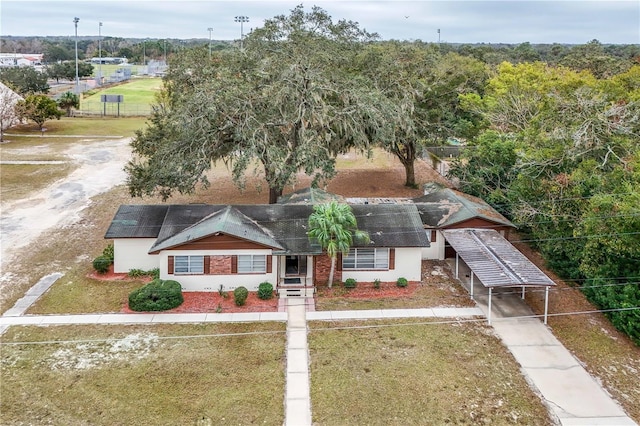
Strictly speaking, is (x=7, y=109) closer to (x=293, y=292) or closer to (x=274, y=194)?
(x=274, y=194)

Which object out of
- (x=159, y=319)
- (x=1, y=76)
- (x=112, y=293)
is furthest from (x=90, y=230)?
(x=1, y=76)

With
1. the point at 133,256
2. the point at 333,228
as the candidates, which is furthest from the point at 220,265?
the point at 333,228

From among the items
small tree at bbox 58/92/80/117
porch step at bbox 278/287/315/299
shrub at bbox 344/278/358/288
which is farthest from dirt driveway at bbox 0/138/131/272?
small tree at bbox 58/92/80/117

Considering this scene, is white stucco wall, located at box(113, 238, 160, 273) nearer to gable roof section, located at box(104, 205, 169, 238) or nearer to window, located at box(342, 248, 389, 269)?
gable roof section, located at box(104, 205, 169, 238)

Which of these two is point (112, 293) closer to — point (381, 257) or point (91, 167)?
point (381, 257)

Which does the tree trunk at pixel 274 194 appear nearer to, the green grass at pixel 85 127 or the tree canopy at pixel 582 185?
the tree canopy at pixel 582 185
